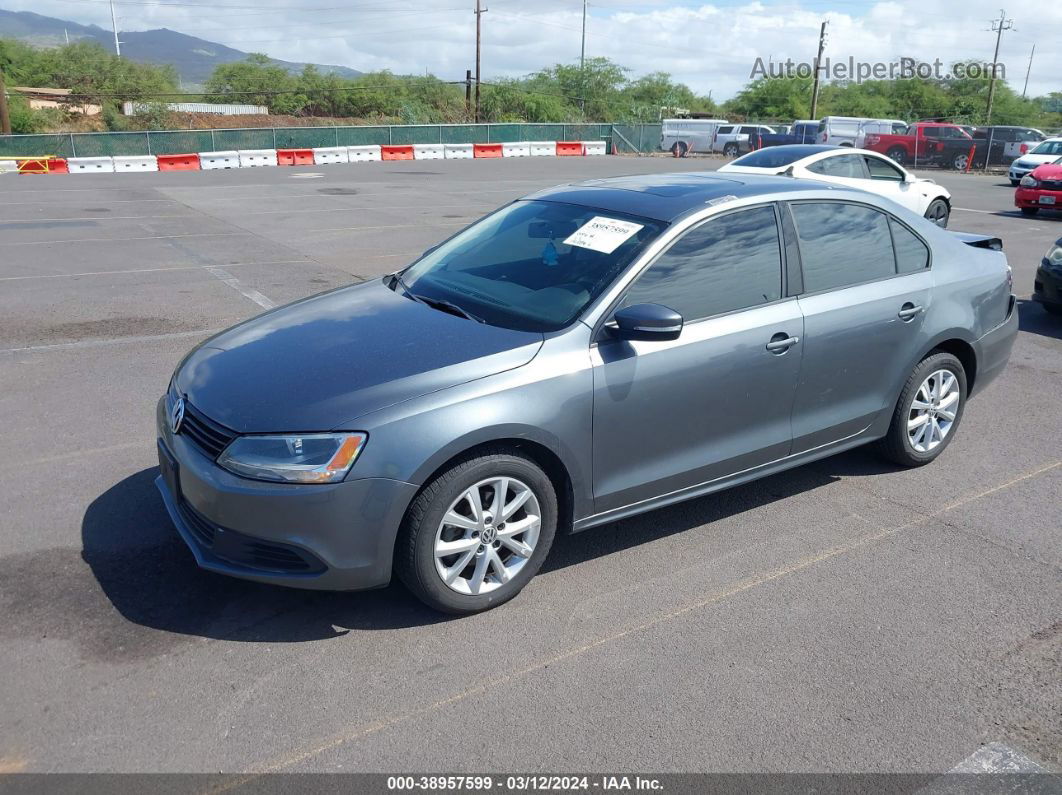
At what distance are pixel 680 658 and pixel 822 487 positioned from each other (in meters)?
2.05

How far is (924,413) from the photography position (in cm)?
538

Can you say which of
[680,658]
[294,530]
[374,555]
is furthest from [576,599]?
[294,530]

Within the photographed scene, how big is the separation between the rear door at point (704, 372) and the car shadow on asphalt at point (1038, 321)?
5538 millimetres

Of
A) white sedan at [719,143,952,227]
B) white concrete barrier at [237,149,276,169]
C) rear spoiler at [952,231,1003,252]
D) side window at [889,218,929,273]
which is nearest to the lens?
side window at [889,218,929,273]

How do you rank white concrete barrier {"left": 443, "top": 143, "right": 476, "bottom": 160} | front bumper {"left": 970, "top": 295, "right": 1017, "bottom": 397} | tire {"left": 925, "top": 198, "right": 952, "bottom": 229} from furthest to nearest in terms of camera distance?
white concrete barrier {"left": 443, "top": 143, "right": 476, "bottom": 160}, tire {"left": 925, "top": 198, "right": 952, "bottom": 229}, front bumper {"left": 970, "top": 295, "right": 1017, "bottom": 397}

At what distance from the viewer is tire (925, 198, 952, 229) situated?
1521 cm

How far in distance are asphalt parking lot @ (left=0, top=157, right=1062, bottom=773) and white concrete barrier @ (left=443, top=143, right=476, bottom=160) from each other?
31.3 meters

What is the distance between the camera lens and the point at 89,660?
11.3 feet

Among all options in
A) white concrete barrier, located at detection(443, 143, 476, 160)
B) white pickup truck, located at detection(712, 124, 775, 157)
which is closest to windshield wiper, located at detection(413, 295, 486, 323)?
white concrete barrier, located at detection(443, 143, 476, 160)

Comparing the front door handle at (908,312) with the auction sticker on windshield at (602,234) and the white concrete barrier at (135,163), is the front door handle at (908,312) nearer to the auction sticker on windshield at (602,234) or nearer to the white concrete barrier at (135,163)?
the auction sticker on windshield at (602,234)

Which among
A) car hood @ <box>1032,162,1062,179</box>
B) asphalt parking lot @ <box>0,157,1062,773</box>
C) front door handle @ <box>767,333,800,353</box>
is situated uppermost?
car hood @ <box>1032,162,1062,179</box>

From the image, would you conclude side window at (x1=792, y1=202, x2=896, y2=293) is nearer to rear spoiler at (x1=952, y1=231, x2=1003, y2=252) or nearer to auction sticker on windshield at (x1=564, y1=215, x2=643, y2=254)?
auction sticker on windshield at (x1=564, y1=215, x2=643, y2=254)

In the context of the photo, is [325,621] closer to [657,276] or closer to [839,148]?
[657,276]

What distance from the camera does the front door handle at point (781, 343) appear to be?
442 centimetres
